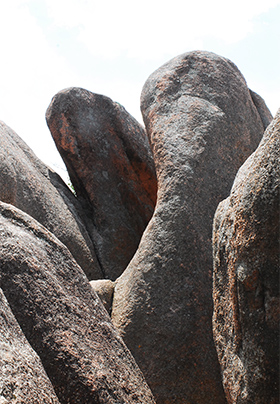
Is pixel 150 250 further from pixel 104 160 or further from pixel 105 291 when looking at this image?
pixel 104 160

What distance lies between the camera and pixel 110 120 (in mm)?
7613

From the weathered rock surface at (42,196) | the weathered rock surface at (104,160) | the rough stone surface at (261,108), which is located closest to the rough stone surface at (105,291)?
the weathered rock surface at (42,196)

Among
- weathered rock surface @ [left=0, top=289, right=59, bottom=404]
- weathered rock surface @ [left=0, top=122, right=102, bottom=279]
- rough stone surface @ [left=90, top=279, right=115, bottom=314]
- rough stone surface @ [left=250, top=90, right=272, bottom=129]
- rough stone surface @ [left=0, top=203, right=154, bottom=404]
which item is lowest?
weathered rock surface @ [left=0, top=289, right=59, bottom=404]

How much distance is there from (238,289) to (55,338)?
1.14 m

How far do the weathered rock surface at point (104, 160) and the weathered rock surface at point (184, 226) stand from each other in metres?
1.03

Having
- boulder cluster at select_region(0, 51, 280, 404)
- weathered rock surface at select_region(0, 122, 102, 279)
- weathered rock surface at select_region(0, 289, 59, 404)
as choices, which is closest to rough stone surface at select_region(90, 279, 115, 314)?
boulder cluster at select_region(0, 51, 280, 404)

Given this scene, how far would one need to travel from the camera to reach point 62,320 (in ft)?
10.3

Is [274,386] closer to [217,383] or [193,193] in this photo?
[217,383]

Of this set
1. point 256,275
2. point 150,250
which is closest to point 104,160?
point 150,250

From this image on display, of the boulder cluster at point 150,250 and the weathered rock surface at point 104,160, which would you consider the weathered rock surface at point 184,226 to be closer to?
the boulder cluster at point 150,250

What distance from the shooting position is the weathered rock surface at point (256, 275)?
2.87 m

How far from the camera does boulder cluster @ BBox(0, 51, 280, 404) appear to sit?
2.93 metres

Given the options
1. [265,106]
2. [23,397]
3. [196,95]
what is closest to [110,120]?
[196,95]

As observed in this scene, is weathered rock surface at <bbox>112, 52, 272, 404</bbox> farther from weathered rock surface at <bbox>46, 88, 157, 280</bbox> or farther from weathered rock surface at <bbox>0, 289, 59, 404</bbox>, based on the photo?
weathered rock surface at <bbox>0, 289, 59, 404</bbox>
